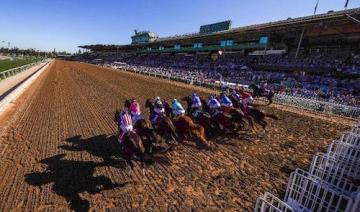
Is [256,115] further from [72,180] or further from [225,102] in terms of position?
[72,180]

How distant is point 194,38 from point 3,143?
48.9 meters

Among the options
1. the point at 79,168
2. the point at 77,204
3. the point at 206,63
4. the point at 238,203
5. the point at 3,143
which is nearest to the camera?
the point at 77,204

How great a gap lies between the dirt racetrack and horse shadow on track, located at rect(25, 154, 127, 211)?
0.06ft

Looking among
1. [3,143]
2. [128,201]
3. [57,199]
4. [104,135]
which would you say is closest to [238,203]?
[128,201]

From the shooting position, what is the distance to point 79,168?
6.18 meters

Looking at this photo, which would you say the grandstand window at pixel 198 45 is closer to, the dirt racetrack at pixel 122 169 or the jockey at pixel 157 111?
the dirt racetrack at pixel 122 169

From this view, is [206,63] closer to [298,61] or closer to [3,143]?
[298,61]

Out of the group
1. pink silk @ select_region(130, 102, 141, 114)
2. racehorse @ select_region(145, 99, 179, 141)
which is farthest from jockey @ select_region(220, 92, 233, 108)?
pink silk @ select_region(130, 102, 141, 114)

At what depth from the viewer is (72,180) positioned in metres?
5.62

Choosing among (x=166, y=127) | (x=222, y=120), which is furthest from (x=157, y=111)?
(x=222, y=120)

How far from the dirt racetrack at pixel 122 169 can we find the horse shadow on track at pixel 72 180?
18 millimetres

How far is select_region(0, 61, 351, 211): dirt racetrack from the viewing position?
16.4 feet

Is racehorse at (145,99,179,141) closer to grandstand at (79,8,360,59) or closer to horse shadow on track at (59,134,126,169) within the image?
horse shadow on track at (59,134,126,169)

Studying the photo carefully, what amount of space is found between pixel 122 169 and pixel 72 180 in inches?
45.0
